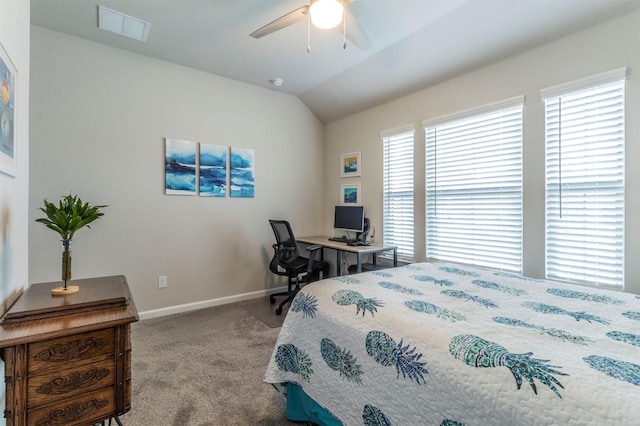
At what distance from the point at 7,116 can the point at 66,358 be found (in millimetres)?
1000

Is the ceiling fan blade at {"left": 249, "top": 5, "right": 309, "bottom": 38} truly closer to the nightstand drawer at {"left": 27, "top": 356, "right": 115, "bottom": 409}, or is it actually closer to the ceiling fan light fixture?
the ceiling fan light fixture

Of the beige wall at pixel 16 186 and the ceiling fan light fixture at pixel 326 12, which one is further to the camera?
the ceiling fan light fixture at pixel 326 12

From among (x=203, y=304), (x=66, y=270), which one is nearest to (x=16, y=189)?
(x=66, y=270)

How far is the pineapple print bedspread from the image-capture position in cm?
75

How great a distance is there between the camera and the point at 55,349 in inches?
41.5

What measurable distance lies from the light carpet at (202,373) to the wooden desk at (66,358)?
0.64 metres

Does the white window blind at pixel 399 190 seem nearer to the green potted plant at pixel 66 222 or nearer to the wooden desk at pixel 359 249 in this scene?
the wooden desk at pixel 359 249

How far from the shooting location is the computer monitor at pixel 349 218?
12.0 feet

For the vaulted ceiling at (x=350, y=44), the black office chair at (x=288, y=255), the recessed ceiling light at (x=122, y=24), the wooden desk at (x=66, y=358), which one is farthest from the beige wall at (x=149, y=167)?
the wooden desk at (x=66, y=358)

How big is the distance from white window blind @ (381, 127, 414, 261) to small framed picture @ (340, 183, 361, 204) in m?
0.45

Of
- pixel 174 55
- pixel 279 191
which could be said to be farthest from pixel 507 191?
pixel 174 55

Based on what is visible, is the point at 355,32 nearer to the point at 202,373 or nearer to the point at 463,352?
the point at 463,352

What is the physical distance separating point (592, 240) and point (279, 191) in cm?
319

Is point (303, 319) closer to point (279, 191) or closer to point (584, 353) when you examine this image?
point (584, 353)
